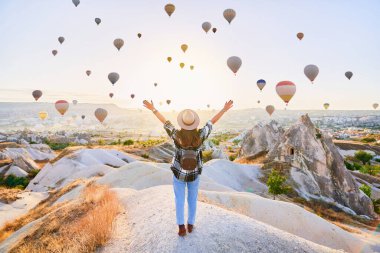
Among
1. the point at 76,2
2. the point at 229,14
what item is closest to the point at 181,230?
→ the point at 229,14

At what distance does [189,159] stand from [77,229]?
399 centimetres

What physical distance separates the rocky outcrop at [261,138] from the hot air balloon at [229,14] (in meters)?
21.2

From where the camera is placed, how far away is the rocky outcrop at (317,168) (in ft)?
107

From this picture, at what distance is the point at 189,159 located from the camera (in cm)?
565

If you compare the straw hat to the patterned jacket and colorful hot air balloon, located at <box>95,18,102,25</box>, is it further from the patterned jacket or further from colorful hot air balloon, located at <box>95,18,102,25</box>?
colorful hot air balloon, located at <box>95,18,102,25</box>

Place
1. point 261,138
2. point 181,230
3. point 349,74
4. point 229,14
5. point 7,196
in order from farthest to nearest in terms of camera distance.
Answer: point 261,138 < point 349,74 < point 229,14 < point 7,196 < point 181,230

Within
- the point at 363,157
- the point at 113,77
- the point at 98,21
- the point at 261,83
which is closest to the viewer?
the point at 113,77

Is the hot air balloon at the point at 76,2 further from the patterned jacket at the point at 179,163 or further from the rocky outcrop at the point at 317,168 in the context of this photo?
Answer: the patterned jacket at the point at 179,163

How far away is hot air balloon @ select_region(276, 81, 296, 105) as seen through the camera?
32062 mm

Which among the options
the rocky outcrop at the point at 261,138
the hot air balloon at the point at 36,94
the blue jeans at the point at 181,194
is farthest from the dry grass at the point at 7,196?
the rocky outcrop at the point at 261,138

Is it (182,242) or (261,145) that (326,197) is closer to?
(261,145)

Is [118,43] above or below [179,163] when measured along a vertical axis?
above

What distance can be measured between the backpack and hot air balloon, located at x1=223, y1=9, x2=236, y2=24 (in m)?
32.5

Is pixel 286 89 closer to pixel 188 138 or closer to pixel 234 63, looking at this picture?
pixel 234 63
